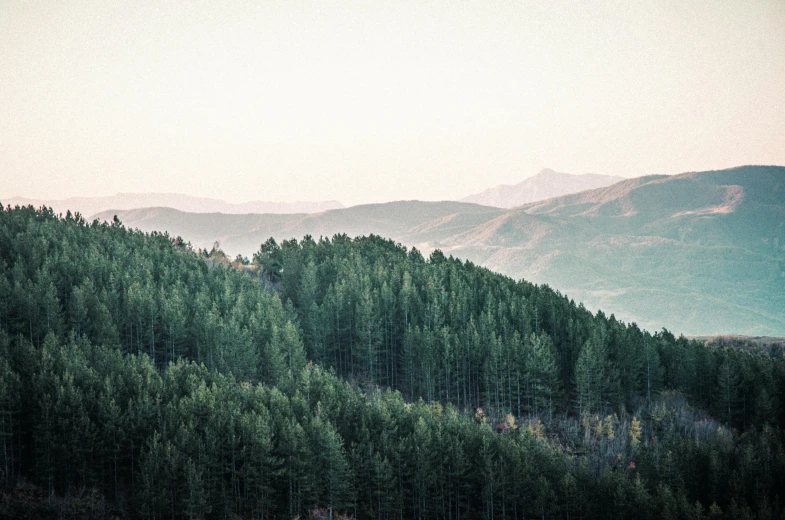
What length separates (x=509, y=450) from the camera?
7694 cm

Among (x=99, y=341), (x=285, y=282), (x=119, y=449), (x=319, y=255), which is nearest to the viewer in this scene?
(x=119, y=449)

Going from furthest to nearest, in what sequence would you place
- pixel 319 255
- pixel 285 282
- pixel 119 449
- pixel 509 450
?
pixel 319 255 → pixel 285 282 → pixel 509 450 → pixel 119 449

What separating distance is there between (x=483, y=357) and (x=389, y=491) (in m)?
43.5

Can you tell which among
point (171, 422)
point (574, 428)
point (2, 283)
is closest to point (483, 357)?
point (574, 428)

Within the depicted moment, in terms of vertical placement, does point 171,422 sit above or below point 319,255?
below

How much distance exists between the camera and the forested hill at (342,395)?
70.9 meters

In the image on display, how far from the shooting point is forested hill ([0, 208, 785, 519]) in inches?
2790

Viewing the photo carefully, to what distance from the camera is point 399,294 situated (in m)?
Result: 128

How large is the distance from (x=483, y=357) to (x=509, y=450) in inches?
1462

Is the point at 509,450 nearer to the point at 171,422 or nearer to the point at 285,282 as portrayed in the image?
the point at 171,422

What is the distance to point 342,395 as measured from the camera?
87.1 m

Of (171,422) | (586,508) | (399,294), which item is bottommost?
(586,508)

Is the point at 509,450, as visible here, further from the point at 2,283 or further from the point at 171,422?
the point at 2,283

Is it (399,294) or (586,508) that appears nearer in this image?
(586,508)
